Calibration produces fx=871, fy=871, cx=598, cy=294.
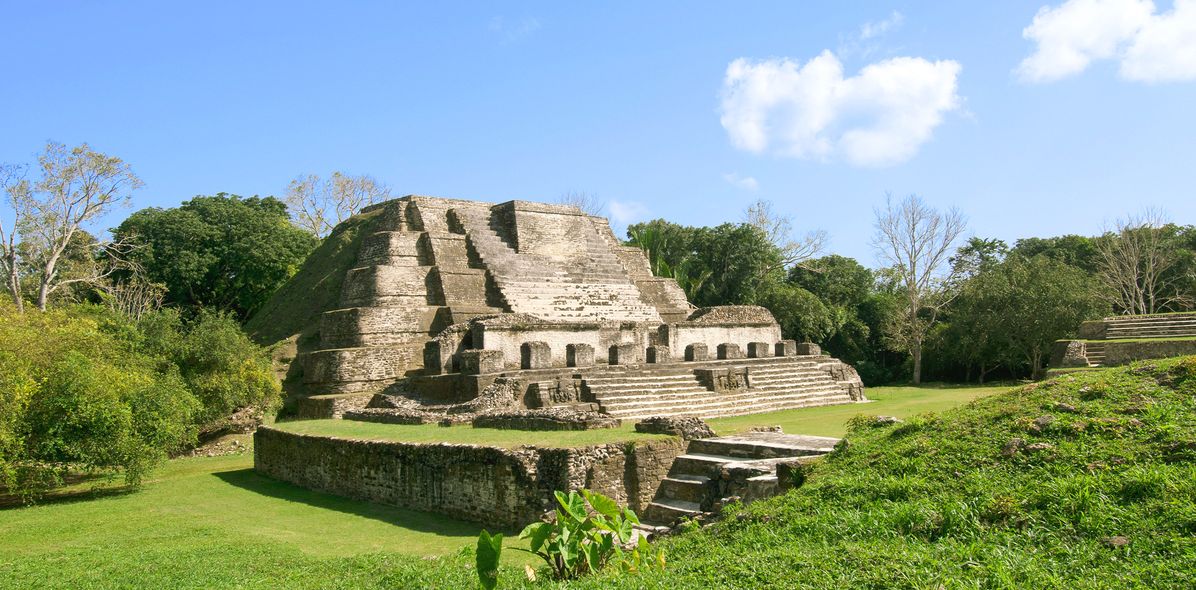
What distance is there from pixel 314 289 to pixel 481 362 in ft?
30.3

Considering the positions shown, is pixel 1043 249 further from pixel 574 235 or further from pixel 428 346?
pixel 428 346

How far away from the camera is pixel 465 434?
11.2 metres

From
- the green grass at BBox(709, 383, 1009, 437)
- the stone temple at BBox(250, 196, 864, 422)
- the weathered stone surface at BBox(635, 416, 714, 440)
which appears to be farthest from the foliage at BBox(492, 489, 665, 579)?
the stone temple at BBox(250, 196, 864, 422)

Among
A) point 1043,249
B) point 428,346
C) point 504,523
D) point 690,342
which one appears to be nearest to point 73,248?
point 428,346

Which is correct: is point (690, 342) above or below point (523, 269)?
below

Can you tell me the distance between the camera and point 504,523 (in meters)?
8.90

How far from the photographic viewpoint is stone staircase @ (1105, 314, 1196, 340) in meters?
18.0

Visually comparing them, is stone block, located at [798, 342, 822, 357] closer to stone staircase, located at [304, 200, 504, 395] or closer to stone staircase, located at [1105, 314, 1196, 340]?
stone staircase, located at [1105, 314, 1196, 340]

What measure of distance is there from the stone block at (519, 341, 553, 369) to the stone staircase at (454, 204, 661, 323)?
Answer: 142 inches

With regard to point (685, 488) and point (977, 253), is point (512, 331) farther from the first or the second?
point (977, 253)

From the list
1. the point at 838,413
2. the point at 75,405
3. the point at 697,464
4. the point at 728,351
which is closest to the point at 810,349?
the point at 728,351

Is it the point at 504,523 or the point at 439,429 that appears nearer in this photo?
the point at 504,523

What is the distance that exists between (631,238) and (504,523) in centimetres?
2919

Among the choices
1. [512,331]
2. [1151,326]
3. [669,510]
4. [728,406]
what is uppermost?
[512,331]
